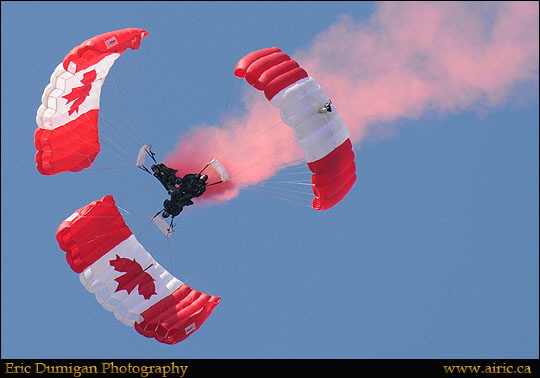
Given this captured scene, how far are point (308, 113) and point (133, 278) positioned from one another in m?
5.73

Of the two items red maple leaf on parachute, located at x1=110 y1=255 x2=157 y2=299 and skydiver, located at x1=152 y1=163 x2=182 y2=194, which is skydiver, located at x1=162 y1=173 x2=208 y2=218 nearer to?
skydiver, located at x1=152 y1=163 x2=182 y2=194

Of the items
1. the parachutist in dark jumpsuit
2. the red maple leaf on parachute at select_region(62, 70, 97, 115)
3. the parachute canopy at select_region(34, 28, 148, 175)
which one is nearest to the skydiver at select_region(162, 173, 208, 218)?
the parachutist in dark jumpsuit

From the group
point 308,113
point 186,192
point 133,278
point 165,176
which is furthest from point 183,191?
point 308,113

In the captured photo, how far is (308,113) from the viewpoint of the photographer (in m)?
28.0

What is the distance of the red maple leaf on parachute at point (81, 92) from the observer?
2988cm

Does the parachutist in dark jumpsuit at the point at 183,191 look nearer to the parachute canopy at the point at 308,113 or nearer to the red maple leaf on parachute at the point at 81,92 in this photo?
the parachute canopy at the point at 308,113

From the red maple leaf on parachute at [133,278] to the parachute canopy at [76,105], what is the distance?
7.87 feet

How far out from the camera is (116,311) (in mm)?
29797

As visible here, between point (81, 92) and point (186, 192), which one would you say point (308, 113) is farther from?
point (81, 92)

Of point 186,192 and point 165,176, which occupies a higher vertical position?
point 165,176

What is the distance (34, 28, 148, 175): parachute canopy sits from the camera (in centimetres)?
2862

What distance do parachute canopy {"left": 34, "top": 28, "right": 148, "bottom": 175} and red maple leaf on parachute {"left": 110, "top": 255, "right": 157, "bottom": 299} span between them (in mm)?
2397

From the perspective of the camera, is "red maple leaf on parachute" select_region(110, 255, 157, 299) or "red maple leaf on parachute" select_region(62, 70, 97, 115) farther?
"red maple leaf on parachute" select_region(110, 255, 157, 299)
